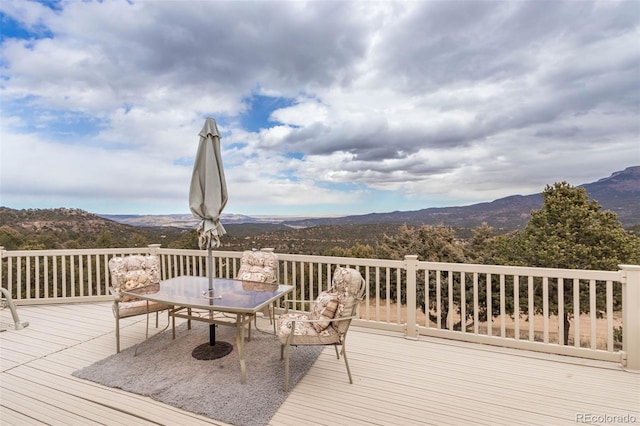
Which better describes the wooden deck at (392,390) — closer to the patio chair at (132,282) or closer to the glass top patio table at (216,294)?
the patio chair at (132,282)

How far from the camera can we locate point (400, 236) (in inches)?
559

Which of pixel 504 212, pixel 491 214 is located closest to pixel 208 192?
pixel 504 212

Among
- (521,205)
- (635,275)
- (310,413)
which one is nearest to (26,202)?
(310,413)

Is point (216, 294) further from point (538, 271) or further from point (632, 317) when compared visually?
point (632, 317)

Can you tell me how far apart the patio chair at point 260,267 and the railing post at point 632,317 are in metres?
3.98

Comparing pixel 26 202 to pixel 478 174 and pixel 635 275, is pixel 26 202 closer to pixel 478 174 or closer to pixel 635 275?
pixel 635 275

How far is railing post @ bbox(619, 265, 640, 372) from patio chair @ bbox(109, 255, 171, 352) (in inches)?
204

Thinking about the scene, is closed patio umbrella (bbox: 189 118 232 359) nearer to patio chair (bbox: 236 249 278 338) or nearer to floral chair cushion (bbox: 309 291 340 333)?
patio chair (bbox: 236 249 278 338)

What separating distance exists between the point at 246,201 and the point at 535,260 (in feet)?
38.6

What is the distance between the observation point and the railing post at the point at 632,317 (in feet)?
9.29

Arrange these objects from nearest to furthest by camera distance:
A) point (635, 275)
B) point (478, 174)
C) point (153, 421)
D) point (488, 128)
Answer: point (153, 421), point (635, 275), point (488, 128), point (478, 174)

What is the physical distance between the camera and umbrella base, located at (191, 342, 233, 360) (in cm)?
317

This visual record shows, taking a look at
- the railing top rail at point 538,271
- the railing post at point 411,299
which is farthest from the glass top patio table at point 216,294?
the railing top rail at point 538,271

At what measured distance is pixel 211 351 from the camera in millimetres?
3281
